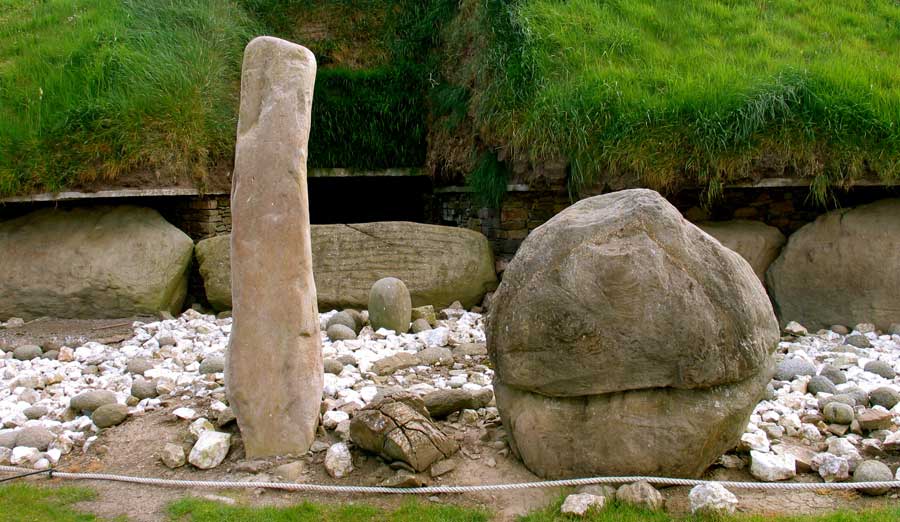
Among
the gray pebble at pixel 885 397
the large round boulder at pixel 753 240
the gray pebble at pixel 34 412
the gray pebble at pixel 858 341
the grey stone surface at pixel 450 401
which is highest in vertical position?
the large round boulder at pixel 753 240

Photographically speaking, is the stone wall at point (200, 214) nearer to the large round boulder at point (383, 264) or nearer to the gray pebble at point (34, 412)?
the large round boulder at point (383, 264)

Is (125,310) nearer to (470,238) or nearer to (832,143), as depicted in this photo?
(470,238)

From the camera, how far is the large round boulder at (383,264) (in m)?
7.39

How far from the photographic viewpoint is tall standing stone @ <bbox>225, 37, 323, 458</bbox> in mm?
3775

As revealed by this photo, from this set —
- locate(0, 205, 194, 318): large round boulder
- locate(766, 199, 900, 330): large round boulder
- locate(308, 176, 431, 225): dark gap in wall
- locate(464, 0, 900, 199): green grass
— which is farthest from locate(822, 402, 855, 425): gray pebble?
locate(308, 176, 431, 225): dark gap in wall

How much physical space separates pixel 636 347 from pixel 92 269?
Result: 5.84 m

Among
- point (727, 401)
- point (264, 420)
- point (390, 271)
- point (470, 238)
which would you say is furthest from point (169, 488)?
point (470, 238)

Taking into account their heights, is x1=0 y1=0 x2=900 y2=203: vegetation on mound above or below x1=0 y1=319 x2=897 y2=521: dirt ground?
above

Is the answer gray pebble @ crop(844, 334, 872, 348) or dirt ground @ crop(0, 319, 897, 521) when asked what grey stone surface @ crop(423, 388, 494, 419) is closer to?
dirt ground @ crop(0, 319, 897, 521)

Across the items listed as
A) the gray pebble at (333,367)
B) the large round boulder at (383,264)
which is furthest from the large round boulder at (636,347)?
the large round boulder at (383,264)

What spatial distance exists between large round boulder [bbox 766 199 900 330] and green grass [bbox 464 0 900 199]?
1.27 feet

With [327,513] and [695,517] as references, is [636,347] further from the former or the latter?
[327,513]

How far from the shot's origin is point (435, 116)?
9.19 m

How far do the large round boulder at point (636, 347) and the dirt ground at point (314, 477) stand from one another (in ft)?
0.75
